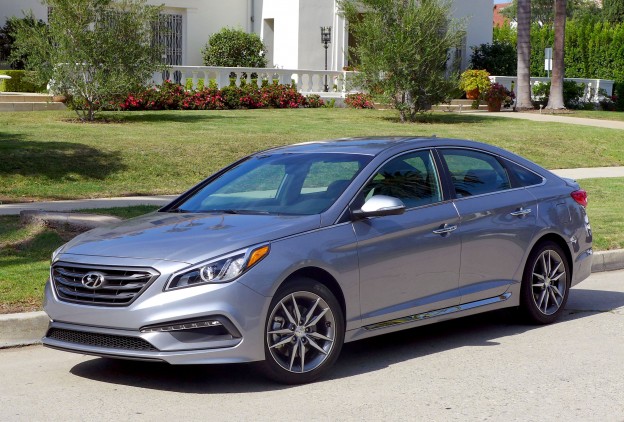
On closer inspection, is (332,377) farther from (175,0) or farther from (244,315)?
(175,0)

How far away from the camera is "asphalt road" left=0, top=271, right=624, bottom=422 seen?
245 inches

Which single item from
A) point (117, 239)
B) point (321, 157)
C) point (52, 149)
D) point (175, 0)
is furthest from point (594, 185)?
point (175, 0)

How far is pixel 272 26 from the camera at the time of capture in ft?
117

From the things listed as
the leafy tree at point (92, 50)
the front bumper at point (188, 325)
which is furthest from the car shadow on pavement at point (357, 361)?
the leafy tree at point (92, 50)

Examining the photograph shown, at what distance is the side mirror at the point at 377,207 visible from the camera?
721cm

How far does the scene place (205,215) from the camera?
24.6 feet

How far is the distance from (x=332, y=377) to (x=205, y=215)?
1487 mm

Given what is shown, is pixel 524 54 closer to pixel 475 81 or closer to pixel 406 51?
pixel 475 81

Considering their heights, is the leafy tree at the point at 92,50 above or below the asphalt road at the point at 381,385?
above

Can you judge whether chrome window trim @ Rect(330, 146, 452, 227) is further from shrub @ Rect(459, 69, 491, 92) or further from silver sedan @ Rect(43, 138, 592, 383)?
shrub @ Rect(459, 69, 491, 92)

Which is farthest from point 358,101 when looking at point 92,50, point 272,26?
point 92,50

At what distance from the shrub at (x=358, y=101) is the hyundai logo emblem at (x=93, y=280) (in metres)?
24.6

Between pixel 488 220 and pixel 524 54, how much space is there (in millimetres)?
26949

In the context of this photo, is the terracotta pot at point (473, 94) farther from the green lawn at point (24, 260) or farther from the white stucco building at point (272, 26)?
the green lawn at point (24, 260)
